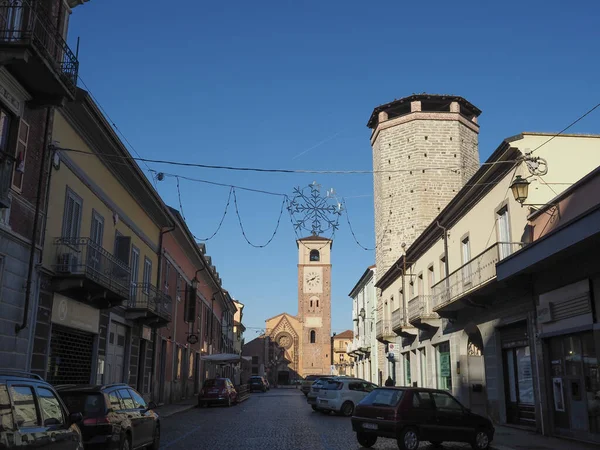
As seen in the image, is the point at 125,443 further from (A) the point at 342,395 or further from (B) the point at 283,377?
(B) the point at 283,377

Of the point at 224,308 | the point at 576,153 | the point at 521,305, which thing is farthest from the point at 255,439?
the point at 224,308

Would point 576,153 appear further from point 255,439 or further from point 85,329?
point 85,329

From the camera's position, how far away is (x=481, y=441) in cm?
1315

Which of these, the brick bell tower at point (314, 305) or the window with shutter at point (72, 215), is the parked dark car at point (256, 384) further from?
the window with shutter at point (72, 215)

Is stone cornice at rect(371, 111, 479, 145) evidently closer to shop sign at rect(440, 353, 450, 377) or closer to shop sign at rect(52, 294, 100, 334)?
shop sign at rect(440, 353, 450, 377)

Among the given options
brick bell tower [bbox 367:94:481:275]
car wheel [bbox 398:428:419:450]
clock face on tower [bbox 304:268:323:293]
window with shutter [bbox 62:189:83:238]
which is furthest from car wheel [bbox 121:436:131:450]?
clock face on tower [bbox 304:268:323:293]

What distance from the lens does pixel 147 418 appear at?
1110 centimetres

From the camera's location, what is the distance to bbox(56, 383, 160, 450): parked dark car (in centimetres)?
879

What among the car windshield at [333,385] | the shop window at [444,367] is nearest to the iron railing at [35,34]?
the car windshield at [333,385]

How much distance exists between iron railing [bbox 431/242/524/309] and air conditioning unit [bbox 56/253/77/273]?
11.1m

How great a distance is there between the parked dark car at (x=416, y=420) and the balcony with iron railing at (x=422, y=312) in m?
12.0

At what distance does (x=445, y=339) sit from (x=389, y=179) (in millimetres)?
17643

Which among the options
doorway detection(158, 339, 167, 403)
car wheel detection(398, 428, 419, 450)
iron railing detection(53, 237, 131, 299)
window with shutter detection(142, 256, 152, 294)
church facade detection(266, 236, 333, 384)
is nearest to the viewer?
car wheel detection(398, 428, 419, 450)

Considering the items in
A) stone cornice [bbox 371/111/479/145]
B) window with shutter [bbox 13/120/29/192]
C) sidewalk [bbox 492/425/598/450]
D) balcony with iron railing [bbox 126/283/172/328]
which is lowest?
sidewalk [bbox 492/425/598/450]
